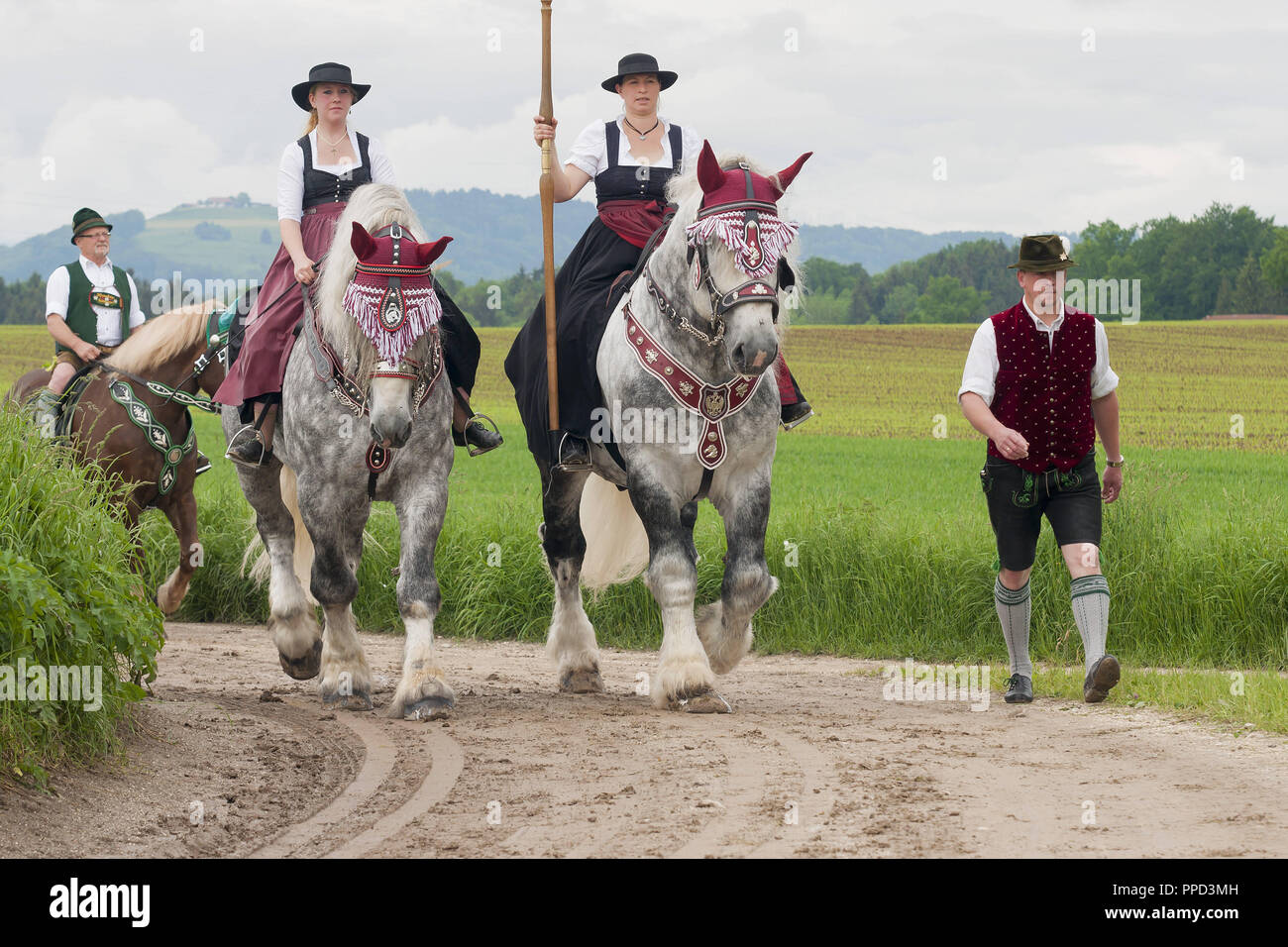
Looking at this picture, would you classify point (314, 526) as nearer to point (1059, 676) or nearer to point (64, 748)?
point (64, 748)

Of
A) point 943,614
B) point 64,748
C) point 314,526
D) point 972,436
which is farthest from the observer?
point 972,436

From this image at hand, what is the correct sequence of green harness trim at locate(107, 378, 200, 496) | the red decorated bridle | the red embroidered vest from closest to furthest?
the red decorated bridle
the red embroidered vest
green harness trim at locate(107, 378, 200, 496)

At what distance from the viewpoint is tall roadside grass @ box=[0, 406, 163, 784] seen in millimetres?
4945

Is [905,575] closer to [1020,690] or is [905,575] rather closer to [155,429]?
[1020,690]

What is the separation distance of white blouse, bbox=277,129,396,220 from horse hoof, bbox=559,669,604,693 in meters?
2.93

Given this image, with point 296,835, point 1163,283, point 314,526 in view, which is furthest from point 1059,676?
point 1163,283

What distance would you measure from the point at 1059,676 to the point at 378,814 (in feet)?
14.1

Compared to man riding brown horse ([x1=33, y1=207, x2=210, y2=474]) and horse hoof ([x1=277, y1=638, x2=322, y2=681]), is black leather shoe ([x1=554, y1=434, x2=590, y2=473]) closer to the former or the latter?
horse hoof ([x1=277, y1=638, x2=322, y2=681])

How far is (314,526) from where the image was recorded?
735cm

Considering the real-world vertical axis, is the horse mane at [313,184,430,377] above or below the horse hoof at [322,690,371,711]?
above

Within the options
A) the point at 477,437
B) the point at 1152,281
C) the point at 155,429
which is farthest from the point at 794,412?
the point at 1152,281

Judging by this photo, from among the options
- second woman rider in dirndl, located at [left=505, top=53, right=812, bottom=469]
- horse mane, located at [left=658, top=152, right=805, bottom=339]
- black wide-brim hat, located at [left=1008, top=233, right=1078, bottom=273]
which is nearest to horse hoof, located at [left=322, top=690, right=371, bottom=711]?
second woman rider in dirndl, located at [left=505, top=53, right=812, bottom=469]

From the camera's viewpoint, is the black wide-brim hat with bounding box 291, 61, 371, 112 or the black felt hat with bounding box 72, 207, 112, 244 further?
the black felt hat with bounding box 72, 207, 112, 244

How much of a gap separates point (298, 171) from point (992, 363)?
3.89 meters
